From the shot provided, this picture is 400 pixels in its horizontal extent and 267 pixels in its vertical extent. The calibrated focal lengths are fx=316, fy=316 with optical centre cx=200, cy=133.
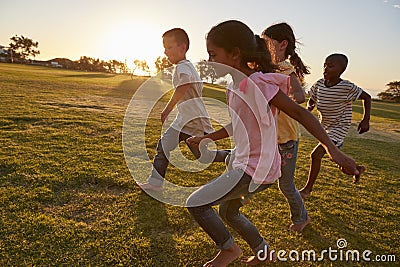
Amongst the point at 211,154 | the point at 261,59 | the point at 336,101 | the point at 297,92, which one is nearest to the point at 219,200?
the point at 261,59

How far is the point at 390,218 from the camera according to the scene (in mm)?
3531

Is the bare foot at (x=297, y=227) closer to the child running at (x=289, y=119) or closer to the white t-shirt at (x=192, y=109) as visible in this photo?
the child running at (x=289, y=119)

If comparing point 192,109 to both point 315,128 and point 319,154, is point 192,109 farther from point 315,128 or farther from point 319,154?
point 315,128

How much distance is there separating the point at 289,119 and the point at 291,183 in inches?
23.2

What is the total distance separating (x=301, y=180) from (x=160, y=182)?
225 cm

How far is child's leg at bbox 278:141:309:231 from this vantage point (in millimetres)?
2738

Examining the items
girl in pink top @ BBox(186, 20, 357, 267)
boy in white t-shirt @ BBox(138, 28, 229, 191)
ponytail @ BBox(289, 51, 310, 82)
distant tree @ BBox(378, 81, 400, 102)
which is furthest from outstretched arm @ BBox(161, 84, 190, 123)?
distant tree @ BBox(378, 81, 400, 102)

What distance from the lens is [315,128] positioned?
1.77m

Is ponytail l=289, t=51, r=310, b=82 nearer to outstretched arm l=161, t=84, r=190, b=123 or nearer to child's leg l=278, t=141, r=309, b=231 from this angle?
child's leg l=278, t=141, r=309, b=231

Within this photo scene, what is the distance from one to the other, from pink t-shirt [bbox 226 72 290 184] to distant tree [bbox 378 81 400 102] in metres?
69.0

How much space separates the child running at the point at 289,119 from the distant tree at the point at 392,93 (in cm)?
6789

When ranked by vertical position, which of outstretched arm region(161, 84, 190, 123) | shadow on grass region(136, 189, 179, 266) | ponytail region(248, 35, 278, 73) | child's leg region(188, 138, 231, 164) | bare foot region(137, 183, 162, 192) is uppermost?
ponytail region(248, 35, 278, 73)

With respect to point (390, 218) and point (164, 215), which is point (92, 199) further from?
point (390, 218)

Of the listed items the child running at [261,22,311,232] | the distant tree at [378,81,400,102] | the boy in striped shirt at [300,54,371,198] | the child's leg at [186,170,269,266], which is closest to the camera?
the child's leg at [186,170,269,266]
